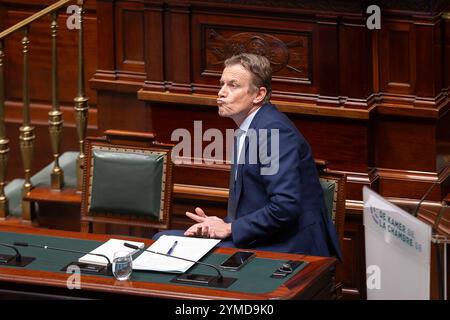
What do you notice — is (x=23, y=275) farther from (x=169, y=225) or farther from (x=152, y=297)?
(x=169, y=225)

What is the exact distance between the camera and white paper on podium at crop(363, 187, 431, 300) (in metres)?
4.04

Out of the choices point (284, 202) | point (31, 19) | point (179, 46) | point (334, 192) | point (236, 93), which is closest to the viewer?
point (284, 202)

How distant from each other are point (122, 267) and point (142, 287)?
0.14 meters

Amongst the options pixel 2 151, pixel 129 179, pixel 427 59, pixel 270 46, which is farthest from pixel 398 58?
pixel 2 151

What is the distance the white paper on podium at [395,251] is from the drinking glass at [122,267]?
94 centimetres

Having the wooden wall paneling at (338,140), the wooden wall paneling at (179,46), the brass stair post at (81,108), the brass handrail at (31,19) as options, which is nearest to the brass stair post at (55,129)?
the brass stair post at (81,108)

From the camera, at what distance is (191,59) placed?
617 cm

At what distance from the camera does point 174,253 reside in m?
4.80

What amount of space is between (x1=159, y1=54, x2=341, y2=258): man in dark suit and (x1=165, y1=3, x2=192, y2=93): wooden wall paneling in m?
1.02

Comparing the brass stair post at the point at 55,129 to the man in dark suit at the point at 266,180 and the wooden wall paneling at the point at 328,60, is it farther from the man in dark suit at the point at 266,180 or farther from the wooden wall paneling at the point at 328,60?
the man in dark suit at the point at 266,180

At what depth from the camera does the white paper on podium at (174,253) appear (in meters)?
4.61

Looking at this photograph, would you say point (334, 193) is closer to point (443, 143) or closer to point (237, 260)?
point (237, 260)

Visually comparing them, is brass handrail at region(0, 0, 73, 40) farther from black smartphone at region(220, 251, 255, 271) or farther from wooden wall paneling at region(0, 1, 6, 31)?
black smartphone at region(220, 251, 255, 271)
